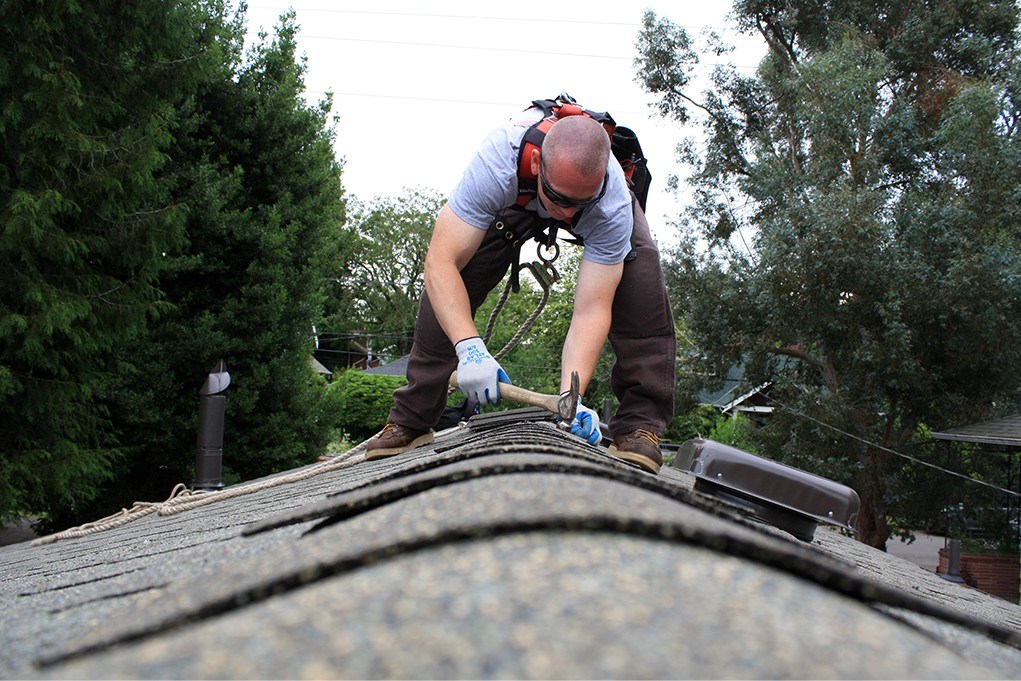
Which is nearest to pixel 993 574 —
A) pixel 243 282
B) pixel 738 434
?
pixel 738 434

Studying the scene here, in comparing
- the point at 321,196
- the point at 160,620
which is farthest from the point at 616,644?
the point at 321,196

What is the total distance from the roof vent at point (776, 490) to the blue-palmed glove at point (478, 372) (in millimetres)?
783

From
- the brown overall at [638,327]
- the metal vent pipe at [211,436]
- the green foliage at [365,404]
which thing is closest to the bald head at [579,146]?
the brown overall at [638,327]

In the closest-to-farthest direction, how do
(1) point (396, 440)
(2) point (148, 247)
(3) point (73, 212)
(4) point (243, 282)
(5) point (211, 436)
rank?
(1) point (396, 440) < (5) point (211, 436) < (3) point (73, 212) < (2) point (148, 247) < (4) point (243, 282)

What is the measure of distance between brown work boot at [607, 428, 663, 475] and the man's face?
881 millimetres

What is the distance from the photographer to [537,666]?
59 centimetres

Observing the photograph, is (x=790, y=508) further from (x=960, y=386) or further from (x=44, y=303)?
(x=960, y=386)

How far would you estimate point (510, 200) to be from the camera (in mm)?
3223

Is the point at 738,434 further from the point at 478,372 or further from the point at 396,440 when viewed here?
the point at 478,372

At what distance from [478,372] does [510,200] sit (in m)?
0.63

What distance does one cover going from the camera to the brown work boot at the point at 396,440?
402cm

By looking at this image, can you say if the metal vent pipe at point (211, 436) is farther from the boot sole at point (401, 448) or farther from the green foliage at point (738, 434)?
the green foliage at point (738, 434)

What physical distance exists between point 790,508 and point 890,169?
14.9 meters

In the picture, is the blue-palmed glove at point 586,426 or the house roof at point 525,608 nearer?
the house roof at point 525,608
